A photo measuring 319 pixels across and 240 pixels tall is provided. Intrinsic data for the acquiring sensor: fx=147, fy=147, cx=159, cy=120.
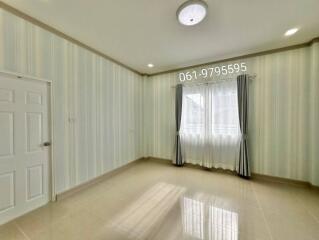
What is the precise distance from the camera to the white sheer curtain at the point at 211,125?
11.9ft

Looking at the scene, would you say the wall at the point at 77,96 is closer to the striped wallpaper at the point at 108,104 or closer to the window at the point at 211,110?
the striped wallpaper at the point at 108,104

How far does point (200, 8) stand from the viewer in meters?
1.95

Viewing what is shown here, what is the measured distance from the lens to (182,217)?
209cm

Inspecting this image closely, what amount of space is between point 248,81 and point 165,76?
2.31 metres

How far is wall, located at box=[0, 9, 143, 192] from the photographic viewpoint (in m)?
2.13

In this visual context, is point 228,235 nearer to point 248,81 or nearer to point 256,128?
point 256,128

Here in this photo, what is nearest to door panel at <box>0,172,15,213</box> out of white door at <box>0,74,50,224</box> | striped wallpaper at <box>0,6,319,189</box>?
white door at <box>0,74,50,224</box>

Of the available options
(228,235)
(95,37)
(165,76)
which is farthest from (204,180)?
(95,37)

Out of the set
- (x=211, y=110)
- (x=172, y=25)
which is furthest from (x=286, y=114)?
(x=172, y=25)

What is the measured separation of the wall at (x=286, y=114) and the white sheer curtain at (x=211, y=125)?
407 millimetres

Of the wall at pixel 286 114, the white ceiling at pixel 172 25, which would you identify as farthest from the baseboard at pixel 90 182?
the wall at pixel 286 114

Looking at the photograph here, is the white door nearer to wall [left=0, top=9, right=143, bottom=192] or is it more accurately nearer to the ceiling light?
wall [left=0, top=9, right=143, bottom=192]

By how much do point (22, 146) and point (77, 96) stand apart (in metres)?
1.19

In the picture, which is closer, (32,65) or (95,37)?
(32,65)
